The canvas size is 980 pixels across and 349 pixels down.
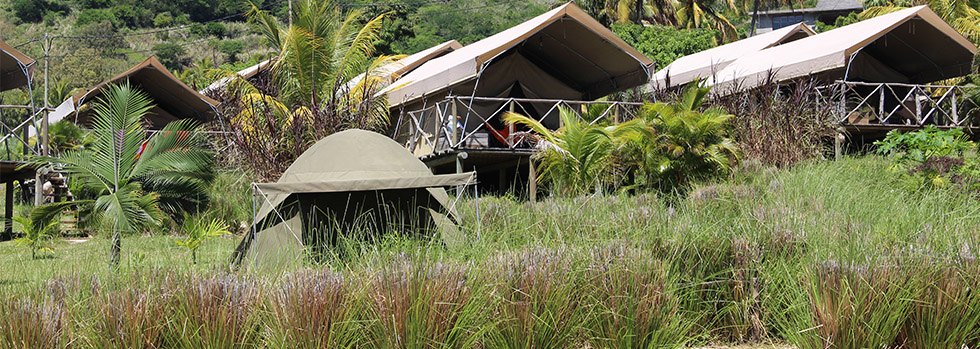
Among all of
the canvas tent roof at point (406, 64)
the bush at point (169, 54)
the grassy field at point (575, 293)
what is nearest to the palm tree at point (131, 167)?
the grassy field at point (575, 293)

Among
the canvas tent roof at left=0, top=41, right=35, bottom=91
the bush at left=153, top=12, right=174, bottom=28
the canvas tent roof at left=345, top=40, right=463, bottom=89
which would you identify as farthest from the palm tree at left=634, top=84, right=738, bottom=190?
the bush at left=153, top=12, right=174, bottom=28

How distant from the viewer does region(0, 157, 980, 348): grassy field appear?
16.9 feet

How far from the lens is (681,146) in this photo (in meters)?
10.8

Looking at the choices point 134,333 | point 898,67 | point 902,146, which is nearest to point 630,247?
point 134,333

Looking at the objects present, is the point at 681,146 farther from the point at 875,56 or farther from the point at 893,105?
the point at 893,105

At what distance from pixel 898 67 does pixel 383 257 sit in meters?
16.4

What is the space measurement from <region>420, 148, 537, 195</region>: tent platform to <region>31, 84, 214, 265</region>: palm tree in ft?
12.9

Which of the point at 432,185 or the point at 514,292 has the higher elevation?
the point at 432,185

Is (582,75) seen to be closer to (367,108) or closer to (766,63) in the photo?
(766,63)

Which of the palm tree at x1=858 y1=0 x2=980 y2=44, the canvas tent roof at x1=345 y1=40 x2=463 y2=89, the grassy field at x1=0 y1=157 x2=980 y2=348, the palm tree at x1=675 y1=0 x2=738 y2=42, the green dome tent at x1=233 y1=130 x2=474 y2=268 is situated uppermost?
the palm tree at x1=675 y1=0 x2=738 y2=42

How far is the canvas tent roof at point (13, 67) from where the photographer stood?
13758mm

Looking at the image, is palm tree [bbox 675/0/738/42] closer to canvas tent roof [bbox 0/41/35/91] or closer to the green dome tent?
canvas tent roof [bbox 0/41/35/91]

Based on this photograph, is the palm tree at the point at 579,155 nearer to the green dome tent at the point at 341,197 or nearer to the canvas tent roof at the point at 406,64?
the green dome tent at the point at 341,197

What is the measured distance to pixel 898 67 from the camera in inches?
730
